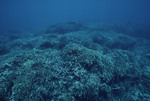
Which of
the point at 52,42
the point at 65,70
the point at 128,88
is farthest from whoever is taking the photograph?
the point at 52,42

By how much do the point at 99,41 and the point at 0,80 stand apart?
1456 cm

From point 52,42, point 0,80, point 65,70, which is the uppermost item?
point 0,80

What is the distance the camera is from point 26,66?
5.12 meters

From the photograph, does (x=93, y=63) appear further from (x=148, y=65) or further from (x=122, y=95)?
(x=148, y=65)

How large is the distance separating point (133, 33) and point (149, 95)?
86.8 ft

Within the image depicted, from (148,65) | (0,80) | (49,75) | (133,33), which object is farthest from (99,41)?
(133,33)

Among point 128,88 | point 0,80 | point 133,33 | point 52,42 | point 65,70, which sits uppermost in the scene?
point 0,80

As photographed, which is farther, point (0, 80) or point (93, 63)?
point (93, 63)

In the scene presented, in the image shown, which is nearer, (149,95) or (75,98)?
(75,98)

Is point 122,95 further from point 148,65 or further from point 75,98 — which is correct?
point 148,65

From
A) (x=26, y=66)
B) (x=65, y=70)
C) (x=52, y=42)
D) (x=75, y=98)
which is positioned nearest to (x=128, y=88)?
(x=75, y=98)

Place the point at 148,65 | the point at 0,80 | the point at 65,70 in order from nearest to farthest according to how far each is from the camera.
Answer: the point at 0,80 < the point at 65,70 < the point at 148,65

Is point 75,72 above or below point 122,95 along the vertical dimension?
above

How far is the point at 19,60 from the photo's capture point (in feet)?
18.8
